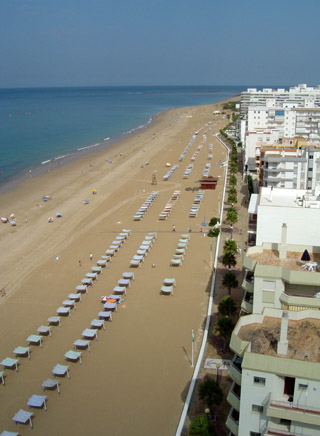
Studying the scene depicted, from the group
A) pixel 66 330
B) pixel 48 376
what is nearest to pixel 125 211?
pixel 66 330

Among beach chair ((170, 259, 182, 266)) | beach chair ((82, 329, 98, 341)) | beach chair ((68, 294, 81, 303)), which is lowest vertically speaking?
beach chair ((82, 329, 98, 341))

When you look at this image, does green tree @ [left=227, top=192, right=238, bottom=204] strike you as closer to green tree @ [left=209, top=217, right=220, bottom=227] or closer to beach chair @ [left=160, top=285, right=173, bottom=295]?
green tree @ [left=209, top=217, right=220, bottom=227]

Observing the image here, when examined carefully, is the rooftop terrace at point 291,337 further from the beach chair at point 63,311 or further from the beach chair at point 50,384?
the beach chair at point 63,311

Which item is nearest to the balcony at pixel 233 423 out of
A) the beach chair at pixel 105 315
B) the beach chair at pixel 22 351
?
the beach chair at pixel 105 315

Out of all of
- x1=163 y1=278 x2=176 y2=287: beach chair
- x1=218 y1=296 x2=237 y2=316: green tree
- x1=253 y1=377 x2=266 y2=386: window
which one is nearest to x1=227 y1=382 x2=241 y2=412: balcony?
x1=253 y1=377 x2=266 y2=386: window

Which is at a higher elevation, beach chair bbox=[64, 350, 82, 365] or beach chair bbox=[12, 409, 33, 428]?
beach chair bbox=[64, 350, 82, 365]

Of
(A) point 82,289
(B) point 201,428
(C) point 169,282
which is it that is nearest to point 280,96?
(C) point 169,282

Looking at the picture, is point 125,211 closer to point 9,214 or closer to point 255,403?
point 9,214
